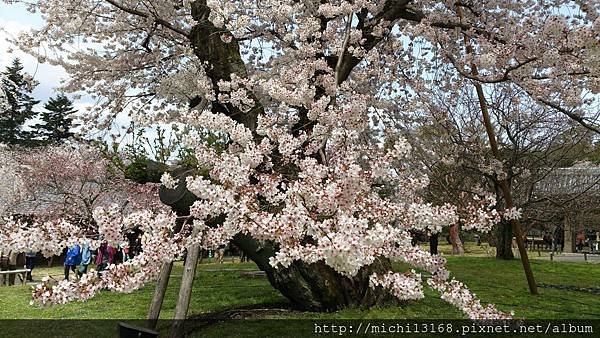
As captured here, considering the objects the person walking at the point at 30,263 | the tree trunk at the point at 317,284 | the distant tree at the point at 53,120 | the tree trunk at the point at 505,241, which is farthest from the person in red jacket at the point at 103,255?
the distant tree at the point at 53,120

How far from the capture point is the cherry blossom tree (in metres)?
3.27

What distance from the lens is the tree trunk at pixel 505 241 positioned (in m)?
17.0

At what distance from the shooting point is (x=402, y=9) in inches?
292

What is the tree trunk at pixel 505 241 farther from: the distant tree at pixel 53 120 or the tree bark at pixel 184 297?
the distant tree at pixel 53 120

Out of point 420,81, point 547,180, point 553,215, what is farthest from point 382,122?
point 547,180

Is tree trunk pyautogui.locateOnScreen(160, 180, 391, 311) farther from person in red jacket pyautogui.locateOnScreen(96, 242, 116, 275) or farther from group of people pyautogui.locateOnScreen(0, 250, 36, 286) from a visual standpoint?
group of people pyautogui.locateOnScreen(0, 250, 36, 286)

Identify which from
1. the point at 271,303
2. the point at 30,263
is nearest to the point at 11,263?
the point at 30,263

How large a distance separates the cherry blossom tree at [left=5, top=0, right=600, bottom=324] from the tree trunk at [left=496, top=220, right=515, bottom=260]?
10.2 meters

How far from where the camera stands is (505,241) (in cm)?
1708

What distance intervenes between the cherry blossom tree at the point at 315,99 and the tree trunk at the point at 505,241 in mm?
10195

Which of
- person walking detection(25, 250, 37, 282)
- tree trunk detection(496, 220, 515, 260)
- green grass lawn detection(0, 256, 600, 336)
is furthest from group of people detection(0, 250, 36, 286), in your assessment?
tree trunk detection(496, 220, 515, 260)

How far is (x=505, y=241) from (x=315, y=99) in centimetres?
1405

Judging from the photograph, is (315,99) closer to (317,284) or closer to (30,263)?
(317,284)

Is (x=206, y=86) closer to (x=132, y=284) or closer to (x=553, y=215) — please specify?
(x=132, y=284)
